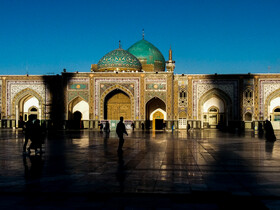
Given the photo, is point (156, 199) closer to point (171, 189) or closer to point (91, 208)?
point (171, 189)

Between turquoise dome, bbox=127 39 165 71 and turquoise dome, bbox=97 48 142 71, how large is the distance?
344cm

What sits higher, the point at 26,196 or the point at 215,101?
the point at 215,101

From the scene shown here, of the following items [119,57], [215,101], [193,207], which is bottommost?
[193,207]

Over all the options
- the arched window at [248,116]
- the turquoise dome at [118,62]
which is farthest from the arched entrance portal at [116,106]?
the arched window at [248,116]

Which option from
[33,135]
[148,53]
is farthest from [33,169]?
[148,53]

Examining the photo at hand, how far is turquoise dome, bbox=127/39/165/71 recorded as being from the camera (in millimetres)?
36500

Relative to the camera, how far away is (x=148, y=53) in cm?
3678

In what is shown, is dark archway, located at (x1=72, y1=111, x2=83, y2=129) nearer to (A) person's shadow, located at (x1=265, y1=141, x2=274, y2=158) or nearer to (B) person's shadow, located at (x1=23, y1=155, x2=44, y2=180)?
(A) person's shadow, located at (x1=265, y1=141, x2=274, y2=158)

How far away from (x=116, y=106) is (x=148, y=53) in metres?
8.52

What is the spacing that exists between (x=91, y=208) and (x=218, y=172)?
289 centimetres

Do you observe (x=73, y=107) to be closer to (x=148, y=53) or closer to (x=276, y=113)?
(x=148, y=53)

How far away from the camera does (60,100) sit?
98.9ft

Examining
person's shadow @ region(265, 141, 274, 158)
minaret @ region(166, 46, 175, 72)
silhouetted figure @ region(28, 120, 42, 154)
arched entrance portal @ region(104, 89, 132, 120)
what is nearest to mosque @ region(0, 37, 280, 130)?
arched entrance portal @ region(104, 89, 132, 120)

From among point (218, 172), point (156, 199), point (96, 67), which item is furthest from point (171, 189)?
point (96, 67)
